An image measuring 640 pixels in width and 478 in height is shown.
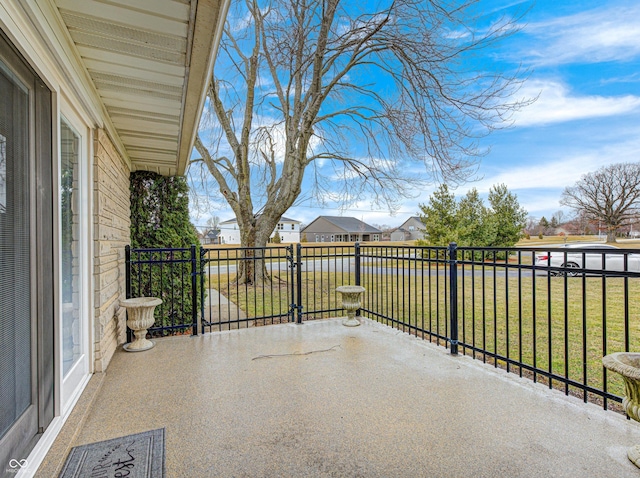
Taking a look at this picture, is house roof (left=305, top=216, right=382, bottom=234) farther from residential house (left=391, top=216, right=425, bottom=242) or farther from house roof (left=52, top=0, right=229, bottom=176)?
house roof (left=52, top=0, right=229, bottom=176)

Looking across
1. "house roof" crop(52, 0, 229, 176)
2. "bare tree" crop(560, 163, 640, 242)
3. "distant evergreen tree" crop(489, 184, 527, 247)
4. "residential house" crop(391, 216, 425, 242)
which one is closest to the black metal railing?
"house roof" crop(52, 0, 229, 176)

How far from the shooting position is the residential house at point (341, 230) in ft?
132

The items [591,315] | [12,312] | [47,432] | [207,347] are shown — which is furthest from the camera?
[591,315]

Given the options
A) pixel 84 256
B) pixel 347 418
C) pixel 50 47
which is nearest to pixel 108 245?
pixel 84 256

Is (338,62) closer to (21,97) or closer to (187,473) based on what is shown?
(21,97)

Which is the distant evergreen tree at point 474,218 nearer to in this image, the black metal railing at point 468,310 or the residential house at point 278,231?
the black metal railing at point 468,310

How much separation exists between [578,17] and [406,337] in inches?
226

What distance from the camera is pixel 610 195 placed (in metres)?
23.5

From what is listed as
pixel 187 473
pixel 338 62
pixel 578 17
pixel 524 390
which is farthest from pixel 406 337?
pixel 338 62

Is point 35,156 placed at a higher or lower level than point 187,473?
higher

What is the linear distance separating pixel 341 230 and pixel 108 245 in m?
39.1

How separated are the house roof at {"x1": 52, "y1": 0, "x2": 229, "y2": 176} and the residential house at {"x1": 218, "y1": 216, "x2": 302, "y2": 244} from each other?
108 ft

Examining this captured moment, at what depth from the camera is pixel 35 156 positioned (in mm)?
1641

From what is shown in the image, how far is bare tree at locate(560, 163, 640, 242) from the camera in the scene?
73.9ft
